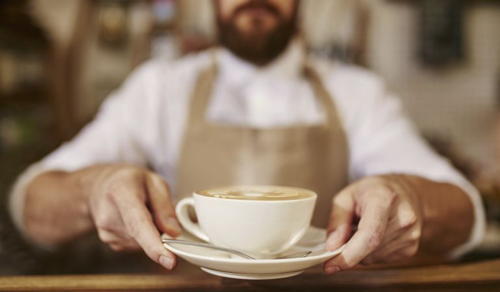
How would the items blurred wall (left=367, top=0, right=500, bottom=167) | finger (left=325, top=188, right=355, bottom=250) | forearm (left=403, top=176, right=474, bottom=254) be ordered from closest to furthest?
finger (left=325, top=188, right=355, bottom=250)
forearm (left=403, top=176, right=474, bottom=254)
blurred wall (left=367, top=0, right=500, bottom=167)

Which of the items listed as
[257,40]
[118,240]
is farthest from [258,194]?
Answer: [257,40]

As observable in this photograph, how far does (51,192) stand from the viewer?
42.6 inches

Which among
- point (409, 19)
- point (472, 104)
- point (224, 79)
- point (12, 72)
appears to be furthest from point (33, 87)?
point (472, 104)

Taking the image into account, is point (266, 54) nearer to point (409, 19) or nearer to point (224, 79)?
point (224, 79)

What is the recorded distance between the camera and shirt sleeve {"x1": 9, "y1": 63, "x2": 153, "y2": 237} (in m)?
1.25

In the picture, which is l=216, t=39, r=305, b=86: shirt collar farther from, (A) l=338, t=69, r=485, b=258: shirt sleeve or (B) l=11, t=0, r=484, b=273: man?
(A) l=338, t=69, r=485, b=258: shirt sleeve

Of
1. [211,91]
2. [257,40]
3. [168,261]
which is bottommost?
[168,261]

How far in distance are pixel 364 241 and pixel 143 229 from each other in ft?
0.92

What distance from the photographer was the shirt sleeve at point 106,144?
1246 millimetres

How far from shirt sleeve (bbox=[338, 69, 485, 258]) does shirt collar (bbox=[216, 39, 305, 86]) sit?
0.21 metres

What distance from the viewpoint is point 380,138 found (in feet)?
4.94

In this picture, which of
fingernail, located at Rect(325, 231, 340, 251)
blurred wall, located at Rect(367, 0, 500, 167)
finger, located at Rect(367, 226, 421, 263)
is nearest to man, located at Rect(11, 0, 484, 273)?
finger, located at Rect(367, 226, 421, 263)

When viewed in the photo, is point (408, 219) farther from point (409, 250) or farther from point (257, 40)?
point (257, 40)

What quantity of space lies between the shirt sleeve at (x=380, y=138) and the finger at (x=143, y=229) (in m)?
0.93
